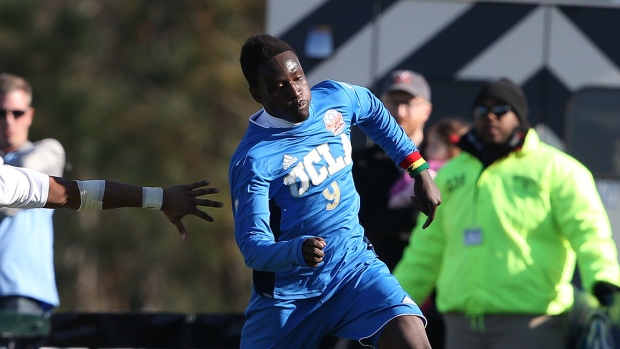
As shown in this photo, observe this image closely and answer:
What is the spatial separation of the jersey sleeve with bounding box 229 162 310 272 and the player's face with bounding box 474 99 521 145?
5.70 feet

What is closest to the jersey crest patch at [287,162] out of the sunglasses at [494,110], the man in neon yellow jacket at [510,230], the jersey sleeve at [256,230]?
the jersey sleeve at [256,230]

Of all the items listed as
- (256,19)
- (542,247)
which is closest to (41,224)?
(542,247)

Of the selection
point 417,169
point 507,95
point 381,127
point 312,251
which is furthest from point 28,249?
point 507,95

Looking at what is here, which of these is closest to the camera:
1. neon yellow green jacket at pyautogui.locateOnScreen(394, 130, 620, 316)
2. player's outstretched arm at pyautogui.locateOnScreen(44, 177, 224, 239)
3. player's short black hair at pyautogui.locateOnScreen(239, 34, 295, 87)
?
player's outstretched arm at pyautogui.locateOnScreen(44, 177, 224, 239)

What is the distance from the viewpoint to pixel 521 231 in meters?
6.73

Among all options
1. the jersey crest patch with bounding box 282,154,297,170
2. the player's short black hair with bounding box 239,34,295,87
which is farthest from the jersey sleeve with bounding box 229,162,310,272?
the player's short black hair with bounding box 239,34,295,87

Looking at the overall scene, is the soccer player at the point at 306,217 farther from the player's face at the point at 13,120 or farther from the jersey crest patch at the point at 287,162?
the player's face at the point at 13,120

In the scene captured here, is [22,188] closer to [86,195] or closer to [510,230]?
[86,195]

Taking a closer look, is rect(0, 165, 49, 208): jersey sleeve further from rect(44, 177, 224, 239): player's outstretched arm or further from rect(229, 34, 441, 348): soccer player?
rect(229, 34, 441, 348): soccer player

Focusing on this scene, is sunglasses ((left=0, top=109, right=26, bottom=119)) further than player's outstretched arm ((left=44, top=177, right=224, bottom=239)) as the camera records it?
Yes

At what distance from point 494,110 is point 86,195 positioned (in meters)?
2.44

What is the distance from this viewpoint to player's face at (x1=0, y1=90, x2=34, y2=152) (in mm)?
7219

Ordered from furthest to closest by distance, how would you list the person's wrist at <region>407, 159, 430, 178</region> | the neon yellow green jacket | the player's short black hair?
the neon yellow green jacket, the person's wrist at <region>407, 159, 430, 178</region>, the player's short black hair

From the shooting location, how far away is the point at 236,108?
21.2 metres
